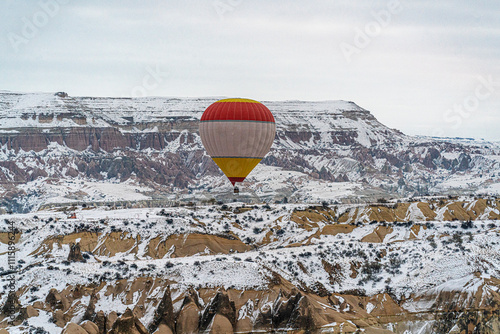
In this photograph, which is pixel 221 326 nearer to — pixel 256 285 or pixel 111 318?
pixel 256 285

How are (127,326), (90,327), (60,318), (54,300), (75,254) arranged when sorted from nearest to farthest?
1. (127,326)
2. (90,327)
3. (60,318)
4. (54,300)
5. (75,254)

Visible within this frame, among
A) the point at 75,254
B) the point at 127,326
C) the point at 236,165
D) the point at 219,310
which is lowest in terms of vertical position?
the point at 75,254

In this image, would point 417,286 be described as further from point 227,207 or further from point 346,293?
point 227,207

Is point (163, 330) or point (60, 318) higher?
point (163, 330)

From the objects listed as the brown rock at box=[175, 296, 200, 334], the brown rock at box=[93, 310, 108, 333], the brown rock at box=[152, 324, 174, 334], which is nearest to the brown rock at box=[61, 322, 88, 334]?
the brown rock at box=[93, 310, 108, 333]

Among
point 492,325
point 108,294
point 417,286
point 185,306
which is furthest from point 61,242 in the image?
point 492,325

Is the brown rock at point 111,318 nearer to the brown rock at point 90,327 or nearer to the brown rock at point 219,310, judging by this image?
the brown rock at point 90,327

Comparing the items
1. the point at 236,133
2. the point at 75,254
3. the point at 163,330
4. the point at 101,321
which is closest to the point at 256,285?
the point at 163,330

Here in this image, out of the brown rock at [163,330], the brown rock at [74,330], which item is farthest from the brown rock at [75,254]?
the brown rock at [74,330]
